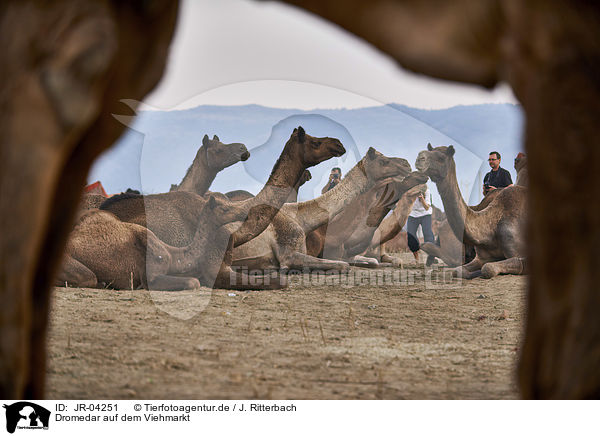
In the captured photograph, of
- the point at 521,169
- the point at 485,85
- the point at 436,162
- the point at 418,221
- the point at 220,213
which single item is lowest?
the point at 485,85

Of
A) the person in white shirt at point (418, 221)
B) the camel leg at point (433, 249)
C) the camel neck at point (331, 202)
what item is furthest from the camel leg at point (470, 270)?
the person in white shirt at point (418, 221)

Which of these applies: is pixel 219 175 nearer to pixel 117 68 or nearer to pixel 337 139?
pixel 337 139

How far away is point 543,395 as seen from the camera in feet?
4.26

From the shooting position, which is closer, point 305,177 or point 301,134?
point 301,134

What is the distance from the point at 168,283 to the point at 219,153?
7.75 ft

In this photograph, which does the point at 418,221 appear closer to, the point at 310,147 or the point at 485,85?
the point at 310,147

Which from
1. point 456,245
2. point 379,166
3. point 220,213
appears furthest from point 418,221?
point 220,213

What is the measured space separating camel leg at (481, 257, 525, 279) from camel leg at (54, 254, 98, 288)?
4.59m

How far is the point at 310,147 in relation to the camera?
23.7 ft

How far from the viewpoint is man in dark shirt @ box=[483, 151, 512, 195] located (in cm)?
907

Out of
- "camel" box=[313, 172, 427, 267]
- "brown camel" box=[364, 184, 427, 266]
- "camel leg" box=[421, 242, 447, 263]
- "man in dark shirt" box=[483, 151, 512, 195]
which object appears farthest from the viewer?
"brown camel" box=[364, 184, 427, 266]

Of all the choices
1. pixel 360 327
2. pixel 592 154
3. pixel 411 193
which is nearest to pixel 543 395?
pixel 592 154
